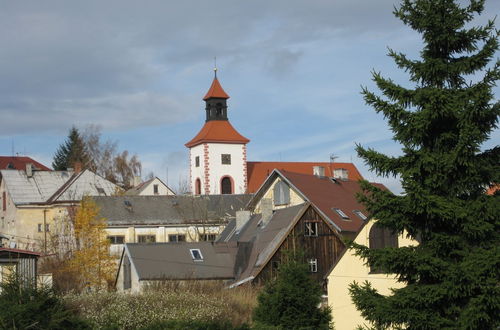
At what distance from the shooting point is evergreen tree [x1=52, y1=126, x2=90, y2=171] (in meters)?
97.1

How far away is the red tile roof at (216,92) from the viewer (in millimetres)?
94438

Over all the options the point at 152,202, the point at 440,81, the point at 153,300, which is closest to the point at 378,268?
the point at 440,81

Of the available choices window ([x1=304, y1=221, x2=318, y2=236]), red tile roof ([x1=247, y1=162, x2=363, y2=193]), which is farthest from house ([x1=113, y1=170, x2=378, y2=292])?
red tile roof ([x1=247, y1=162, x2=363, y2=193])

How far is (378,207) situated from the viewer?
17844mm

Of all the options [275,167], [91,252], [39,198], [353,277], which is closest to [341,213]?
[353,277]

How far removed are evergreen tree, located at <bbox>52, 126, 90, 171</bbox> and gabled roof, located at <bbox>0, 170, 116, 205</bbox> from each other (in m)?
17.4

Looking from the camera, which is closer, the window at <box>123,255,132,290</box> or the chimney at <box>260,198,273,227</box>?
the window at <box>123,255,132,290</box>

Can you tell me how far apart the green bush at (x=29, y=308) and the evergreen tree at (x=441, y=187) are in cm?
708

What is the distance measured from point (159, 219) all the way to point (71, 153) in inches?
1504

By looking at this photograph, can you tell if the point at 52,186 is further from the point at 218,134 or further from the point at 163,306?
the point at 163,306

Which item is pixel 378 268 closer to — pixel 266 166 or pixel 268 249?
pixel 268 249

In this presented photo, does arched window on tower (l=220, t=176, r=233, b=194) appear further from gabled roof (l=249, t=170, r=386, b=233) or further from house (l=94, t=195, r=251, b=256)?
gabled roof (l=249, t=170, r=386, b=233)

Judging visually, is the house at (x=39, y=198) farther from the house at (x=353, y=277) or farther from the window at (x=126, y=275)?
the house at (x=353, y=277)

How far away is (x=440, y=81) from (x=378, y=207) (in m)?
2.99
